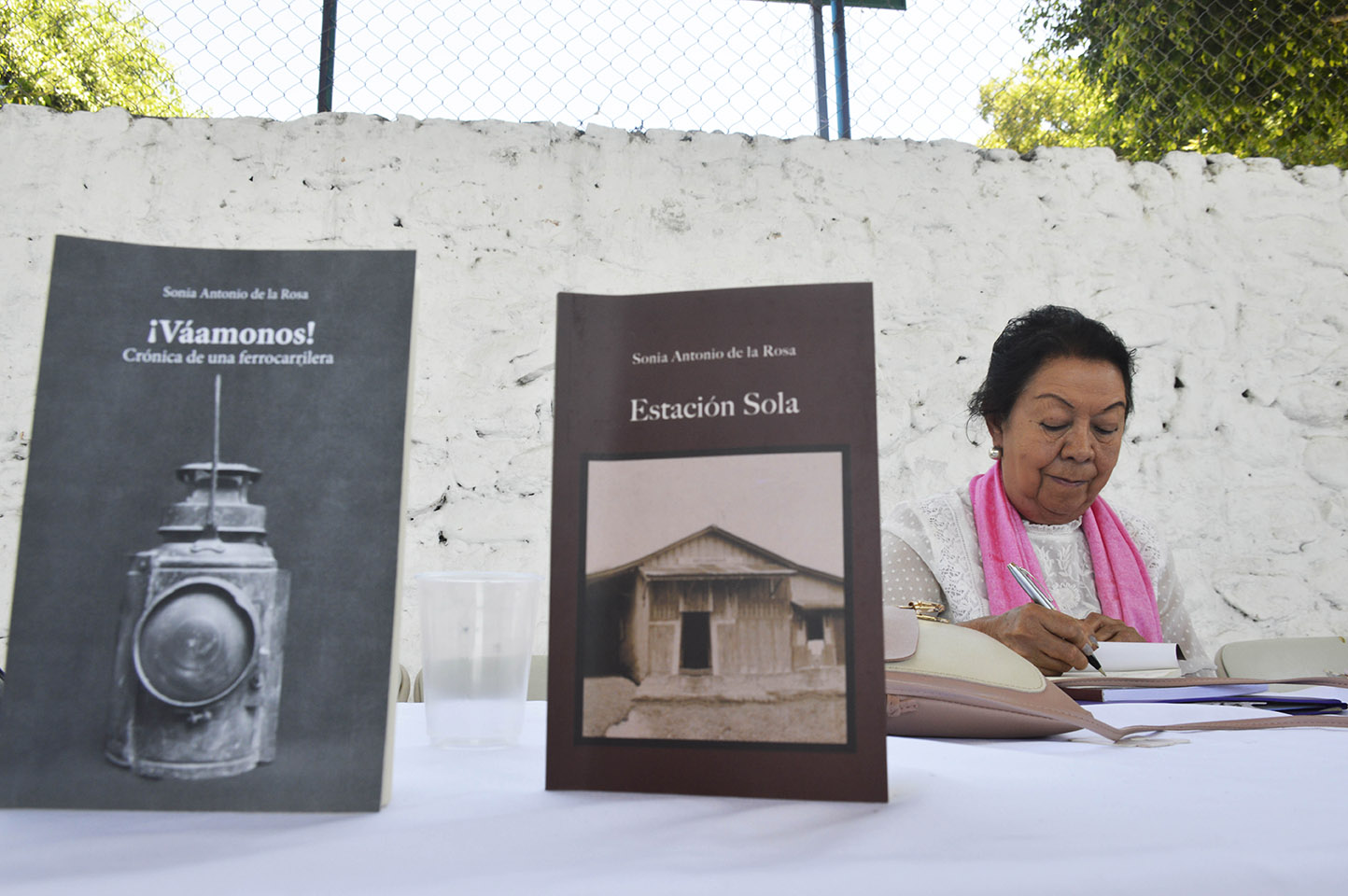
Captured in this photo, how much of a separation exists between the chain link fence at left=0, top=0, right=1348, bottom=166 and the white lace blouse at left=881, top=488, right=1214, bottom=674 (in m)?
1.12

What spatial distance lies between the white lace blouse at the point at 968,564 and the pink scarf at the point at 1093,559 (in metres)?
0.02

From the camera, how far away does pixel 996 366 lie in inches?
75.1

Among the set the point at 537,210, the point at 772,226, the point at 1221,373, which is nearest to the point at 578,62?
the point at 537,210

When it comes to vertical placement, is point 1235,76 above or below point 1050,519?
above

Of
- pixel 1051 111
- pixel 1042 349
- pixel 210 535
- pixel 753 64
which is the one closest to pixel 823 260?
pixel 753 64

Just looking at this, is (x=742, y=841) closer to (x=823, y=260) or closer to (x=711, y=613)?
(x=711, y=613)

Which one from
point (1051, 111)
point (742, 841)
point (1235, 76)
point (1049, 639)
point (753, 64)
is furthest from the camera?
point (1051, 111)

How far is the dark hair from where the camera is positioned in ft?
5.87

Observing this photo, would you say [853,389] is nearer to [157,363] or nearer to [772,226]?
[157,363]

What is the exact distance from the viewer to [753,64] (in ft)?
8.24

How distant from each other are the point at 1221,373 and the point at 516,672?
2458 mm

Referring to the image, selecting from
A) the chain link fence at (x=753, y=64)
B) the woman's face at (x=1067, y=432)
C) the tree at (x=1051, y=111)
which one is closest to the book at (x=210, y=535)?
the woman's face at (x=1067, y=432)

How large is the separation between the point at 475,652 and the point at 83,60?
3522 millimetres

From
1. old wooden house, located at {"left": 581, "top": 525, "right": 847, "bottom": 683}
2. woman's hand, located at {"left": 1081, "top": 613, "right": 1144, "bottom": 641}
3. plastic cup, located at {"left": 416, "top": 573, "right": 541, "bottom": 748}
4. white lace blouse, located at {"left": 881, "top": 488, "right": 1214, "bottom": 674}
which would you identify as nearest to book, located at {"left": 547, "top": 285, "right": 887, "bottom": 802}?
old wooden house, located at {"left": 581, "top": 525, "right": 847, "bottom": 683}
